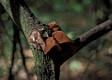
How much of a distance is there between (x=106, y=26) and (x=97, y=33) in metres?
0.11

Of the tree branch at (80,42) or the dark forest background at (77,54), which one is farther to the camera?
the dark forest background at (77,54)

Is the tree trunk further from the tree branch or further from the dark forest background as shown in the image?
the dark forest background

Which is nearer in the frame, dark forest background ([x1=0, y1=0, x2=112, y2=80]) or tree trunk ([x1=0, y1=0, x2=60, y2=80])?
tree trunk ([x1=0, y1=0, x2=60, y2=80])

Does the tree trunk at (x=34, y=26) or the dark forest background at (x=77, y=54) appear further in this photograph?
the dark forest background at (x=77, y=54)

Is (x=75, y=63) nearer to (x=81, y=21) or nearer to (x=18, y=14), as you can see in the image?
(x=18, y=14)

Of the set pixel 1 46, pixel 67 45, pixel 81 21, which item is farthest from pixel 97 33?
pixel 81 21

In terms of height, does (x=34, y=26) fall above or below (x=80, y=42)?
above

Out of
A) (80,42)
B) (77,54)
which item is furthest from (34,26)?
(77,54)

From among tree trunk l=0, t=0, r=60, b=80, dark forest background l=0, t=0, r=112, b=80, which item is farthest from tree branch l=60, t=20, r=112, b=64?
dark forest background l=0, t=0, r=112, b=80

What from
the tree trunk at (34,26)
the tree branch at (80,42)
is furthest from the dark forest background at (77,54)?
the tree trunk at (34,26)

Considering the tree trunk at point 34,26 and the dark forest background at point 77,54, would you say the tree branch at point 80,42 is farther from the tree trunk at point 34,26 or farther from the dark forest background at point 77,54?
the dark forest background at point 77,54

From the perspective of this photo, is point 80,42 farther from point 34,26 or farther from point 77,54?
point 77,54

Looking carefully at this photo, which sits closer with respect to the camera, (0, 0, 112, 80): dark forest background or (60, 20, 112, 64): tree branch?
(60, 20, 112, 64): tree branch

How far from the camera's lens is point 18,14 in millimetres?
1189
